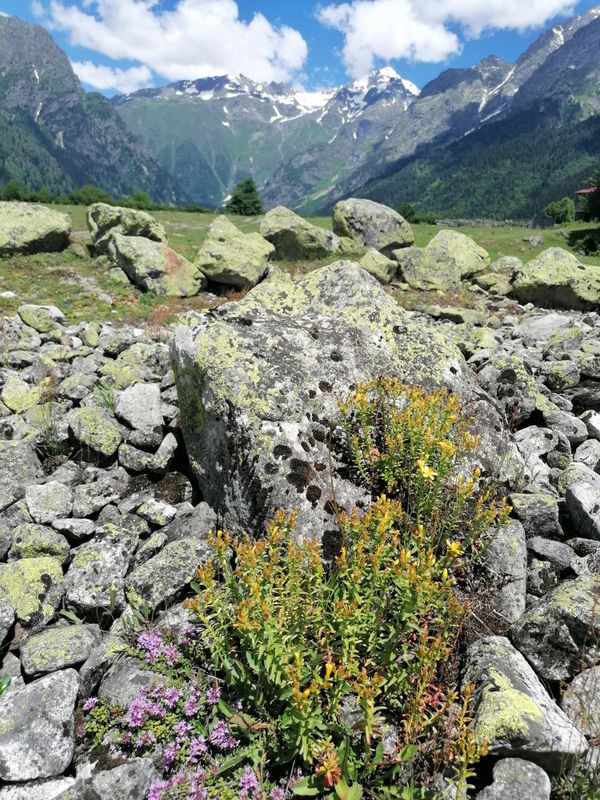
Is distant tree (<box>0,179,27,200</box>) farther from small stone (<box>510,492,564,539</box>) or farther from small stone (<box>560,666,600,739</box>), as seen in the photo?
small stone (<box>560,666,600,739</box>)

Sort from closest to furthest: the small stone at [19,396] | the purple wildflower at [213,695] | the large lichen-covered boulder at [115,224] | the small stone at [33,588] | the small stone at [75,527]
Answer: the purple wildflower at [213,695], the small stone at [33,588], the small stone at [75,527], the small stone at [19,396], the large lichen-covered boulder at [115,224]

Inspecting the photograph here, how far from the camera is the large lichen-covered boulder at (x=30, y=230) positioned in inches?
1042

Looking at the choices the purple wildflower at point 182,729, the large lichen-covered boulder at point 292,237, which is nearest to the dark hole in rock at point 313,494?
the purple wildflower at point 182,729

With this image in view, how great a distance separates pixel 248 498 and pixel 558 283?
23.1 m

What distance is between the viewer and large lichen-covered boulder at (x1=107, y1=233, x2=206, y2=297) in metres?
24.1

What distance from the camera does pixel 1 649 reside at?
495cm

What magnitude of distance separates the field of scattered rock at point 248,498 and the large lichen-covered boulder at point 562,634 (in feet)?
0.06

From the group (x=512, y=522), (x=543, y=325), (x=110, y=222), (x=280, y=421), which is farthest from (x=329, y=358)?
(x=110, y=222)

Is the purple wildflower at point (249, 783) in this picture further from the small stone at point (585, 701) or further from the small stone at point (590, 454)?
the small stone at point (590, 454)

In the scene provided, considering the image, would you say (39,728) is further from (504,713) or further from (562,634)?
(562,634)

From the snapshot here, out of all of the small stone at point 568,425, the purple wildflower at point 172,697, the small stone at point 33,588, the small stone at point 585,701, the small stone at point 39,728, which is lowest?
the small stone at point 39,728

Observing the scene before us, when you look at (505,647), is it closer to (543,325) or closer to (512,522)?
(512,522)

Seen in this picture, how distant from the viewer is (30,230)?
27016 millimetres

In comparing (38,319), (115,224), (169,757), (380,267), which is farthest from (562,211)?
(169,757)
